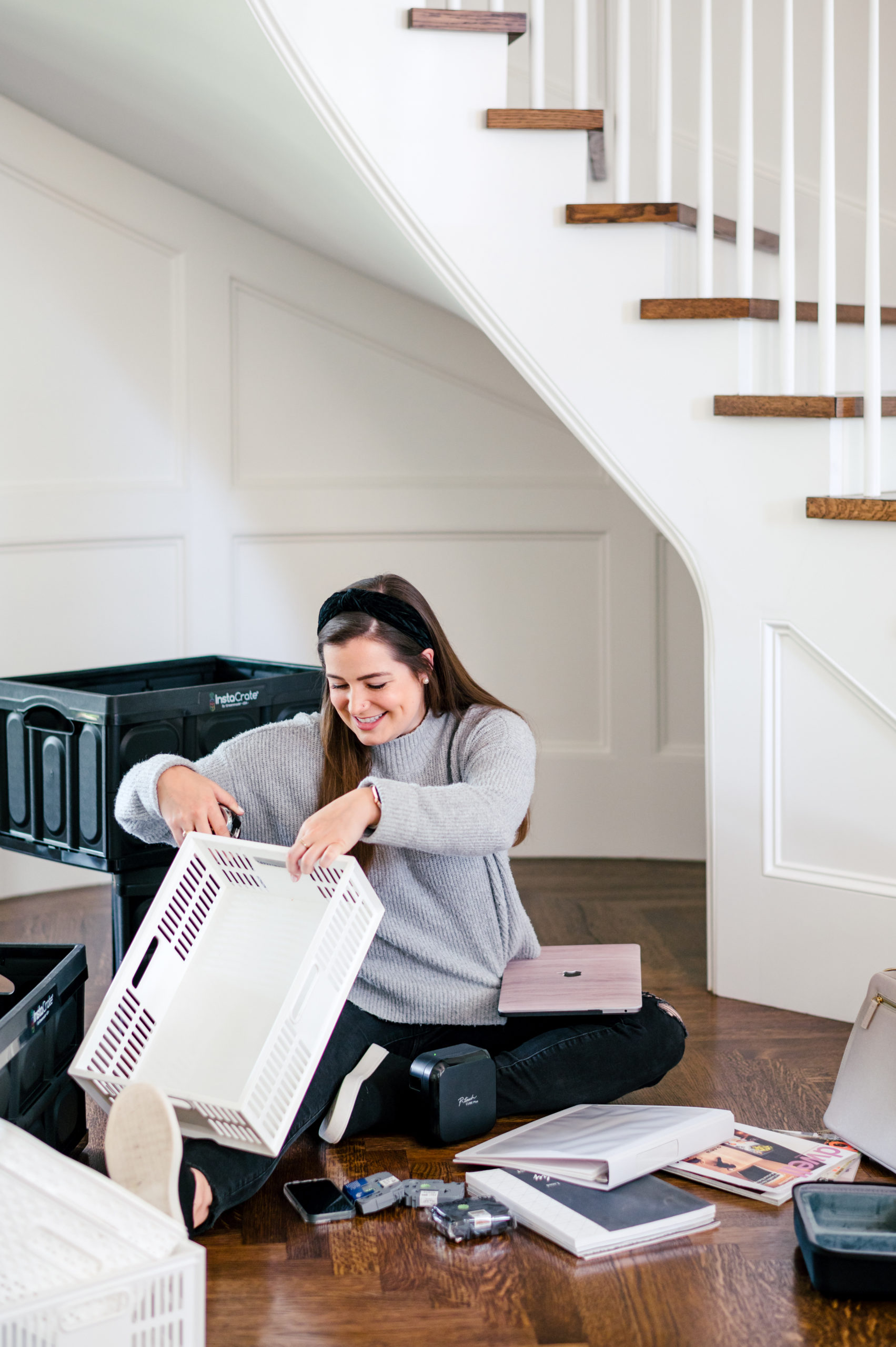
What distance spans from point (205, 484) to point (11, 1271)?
239cm

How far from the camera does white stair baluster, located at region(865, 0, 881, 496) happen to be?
2361 mm

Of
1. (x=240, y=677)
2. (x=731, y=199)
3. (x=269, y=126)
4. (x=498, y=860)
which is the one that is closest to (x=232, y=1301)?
(x=498, y=860)

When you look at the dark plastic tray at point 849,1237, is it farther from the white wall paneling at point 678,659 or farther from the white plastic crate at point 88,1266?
the white wall paneling at point 678,659

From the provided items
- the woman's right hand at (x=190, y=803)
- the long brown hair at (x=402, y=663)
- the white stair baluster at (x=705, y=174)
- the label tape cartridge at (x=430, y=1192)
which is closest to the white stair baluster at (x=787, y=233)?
the white stair baluster at (x=705, y=174)

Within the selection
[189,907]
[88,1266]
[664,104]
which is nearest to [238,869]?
[189,907]

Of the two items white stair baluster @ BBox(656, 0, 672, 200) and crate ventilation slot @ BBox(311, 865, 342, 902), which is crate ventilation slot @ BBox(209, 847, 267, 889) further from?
white stair baluster @ BBox(656, 0, 672, 200)

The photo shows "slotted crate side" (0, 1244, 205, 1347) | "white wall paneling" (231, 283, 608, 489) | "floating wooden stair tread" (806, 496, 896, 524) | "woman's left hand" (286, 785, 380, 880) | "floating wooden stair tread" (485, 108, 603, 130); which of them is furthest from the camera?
"white wall paneling" (231, 283, 608, 489)

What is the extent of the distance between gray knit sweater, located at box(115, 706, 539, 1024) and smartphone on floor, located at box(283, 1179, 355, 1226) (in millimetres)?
298

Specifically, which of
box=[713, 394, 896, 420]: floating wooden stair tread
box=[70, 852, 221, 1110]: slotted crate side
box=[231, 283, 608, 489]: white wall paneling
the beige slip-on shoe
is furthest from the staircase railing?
the beige slip-on shoe

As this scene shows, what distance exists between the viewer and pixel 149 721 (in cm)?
247

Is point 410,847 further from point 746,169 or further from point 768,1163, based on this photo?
point 746,169

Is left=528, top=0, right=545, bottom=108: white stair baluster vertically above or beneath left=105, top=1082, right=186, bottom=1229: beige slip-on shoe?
above

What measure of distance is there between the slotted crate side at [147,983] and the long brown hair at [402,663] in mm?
245

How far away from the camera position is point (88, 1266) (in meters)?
1.35
